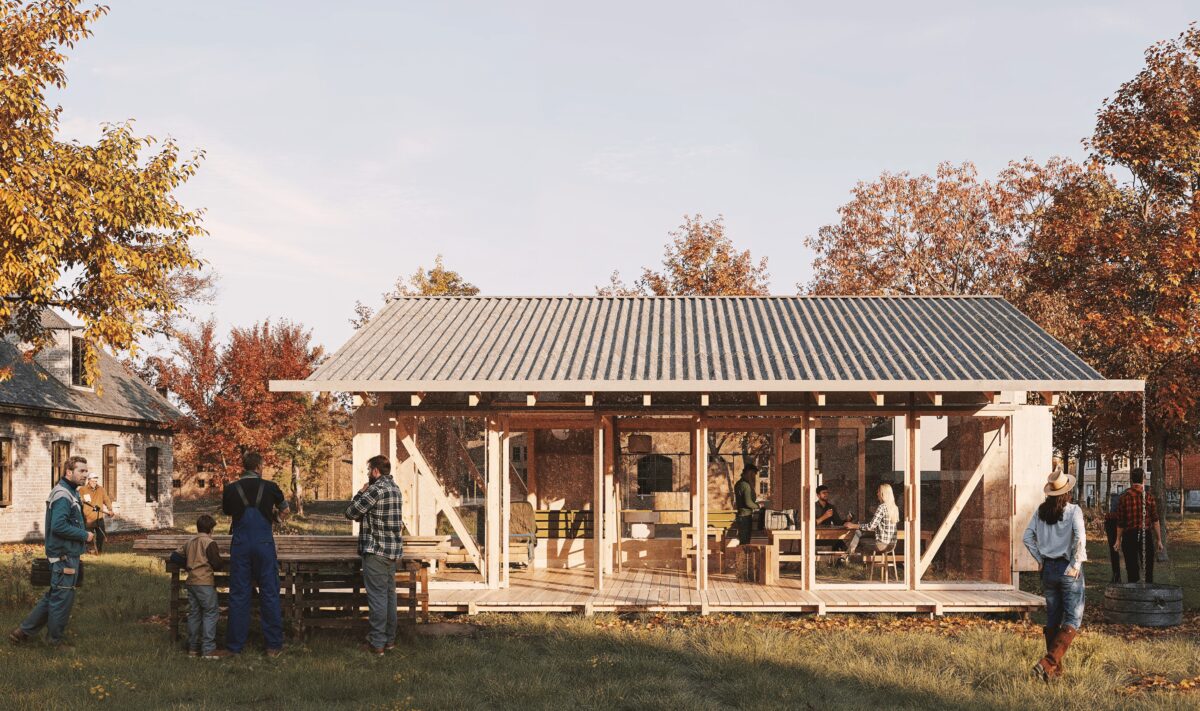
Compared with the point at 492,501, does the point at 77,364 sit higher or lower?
higher

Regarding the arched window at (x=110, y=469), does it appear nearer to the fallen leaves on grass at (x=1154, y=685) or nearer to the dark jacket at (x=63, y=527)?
the dark jacket at (x=63, y=527)

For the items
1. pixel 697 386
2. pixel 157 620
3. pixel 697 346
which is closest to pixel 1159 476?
pixel 697 346

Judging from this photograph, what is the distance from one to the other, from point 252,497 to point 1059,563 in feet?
22.9

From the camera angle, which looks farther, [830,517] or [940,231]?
[940,231]

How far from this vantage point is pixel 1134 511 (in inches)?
536

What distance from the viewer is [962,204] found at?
3203 cm

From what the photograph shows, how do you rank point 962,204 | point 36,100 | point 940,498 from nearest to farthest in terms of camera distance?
1. point 940,498
2. point 36,100
3. point 962,204

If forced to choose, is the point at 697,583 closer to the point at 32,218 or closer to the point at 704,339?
the point at 704,339

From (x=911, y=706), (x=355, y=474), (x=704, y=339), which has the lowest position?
(x=911, y=706)

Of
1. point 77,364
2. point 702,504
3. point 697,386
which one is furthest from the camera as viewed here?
point 77,364

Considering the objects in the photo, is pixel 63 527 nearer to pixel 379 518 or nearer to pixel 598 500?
pixel 379 518

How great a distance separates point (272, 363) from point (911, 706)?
22024 millimetres

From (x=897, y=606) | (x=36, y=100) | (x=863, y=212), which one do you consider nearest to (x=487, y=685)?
(x=897, y=606)

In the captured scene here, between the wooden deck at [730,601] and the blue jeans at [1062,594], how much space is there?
301cm
